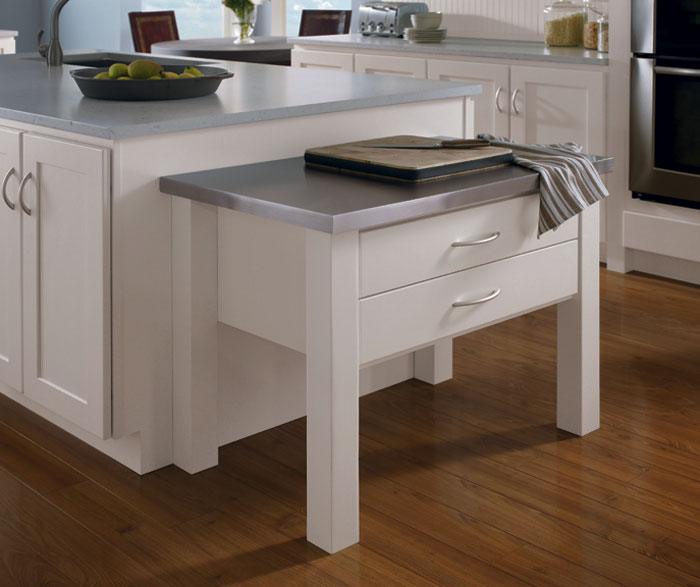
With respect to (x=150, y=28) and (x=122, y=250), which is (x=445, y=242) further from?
(x=150, y=28)

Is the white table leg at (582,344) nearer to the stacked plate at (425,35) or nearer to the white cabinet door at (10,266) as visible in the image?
the white cabinet door at (10,266)

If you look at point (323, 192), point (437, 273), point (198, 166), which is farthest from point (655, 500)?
point (198, 166)

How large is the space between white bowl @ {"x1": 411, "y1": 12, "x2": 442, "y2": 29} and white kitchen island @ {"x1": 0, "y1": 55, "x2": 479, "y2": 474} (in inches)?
86.1

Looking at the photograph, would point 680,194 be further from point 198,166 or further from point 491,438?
point 198,166

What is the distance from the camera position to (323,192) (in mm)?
1906

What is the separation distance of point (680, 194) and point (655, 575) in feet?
6.68

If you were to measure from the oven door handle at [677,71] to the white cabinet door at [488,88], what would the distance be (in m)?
0.71

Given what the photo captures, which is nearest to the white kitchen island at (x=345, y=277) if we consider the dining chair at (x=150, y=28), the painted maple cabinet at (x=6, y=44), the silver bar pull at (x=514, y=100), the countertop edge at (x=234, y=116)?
the countertop edge at (x=234, y=116)

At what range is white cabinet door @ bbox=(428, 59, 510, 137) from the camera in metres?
4.04

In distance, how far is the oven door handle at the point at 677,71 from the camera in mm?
3332

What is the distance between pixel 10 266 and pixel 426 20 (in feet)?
9.19

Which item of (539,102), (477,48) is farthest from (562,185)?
(477,48)

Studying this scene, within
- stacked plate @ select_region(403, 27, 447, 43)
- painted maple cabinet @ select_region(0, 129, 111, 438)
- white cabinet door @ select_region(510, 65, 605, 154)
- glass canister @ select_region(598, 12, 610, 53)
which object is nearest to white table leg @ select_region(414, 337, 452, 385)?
painted maple cabinet @ select_region(0, 129, 111, 438)

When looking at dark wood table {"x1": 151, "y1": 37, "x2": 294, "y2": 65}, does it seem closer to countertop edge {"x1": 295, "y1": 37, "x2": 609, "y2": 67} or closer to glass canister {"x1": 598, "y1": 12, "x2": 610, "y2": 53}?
countertop edge {"x1": 295, "y1": 37, "x2": 609, "y2": 67}
